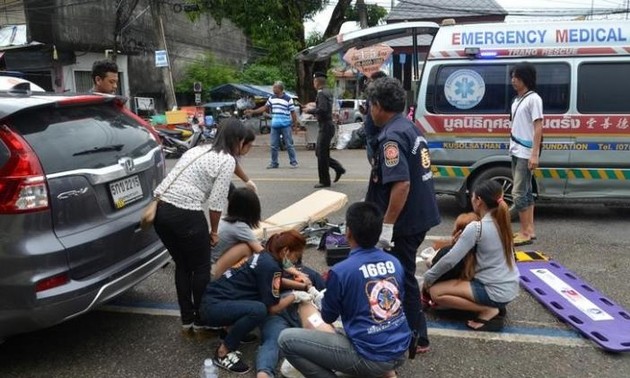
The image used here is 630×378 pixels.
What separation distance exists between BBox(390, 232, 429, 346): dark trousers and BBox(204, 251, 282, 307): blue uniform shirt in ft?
2.44

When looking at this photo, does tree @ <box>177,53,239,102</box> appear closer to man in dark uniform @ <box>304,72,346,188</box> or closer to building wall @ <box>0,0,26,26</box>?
building wall @ <box>0,0,26,26</box>

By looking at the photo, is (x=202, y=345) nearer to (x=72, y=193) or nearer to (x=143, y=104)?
(x=72, y=193)

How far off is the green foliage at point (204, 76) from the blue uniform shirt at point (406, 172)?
1058 inches

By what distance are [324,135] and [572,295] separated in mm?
4964

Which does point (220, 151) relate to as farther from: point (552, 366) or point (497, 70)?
point (497, 70)

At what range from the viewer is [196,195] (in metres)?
3.34

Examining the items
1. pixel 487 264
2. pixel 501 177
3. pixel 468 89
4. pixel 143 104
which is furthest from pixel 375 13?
pixel 487 264

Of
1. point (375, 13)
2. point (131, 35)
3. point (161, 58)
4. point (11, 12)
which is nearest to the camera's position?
point (161, 58)

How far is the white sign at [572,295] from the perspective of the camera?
12.3 feet

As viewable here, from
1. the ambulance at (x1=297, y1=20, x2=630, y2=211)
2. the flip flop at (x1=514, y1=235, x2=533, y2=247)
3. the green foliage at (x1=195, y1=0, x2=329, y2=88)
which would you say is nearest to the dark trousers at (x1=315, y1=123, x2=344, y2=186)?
the ambulance at (x1=297, y1=20, x2=630, y2=211)

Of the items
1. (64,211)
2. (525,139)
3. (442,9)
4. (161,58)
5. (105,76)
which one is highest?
(442,9)

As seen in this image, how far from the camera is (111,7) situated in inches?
923

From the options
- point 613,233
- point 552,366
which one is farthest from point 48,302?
point 613,233

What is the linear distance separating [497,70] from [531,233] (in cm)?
187
